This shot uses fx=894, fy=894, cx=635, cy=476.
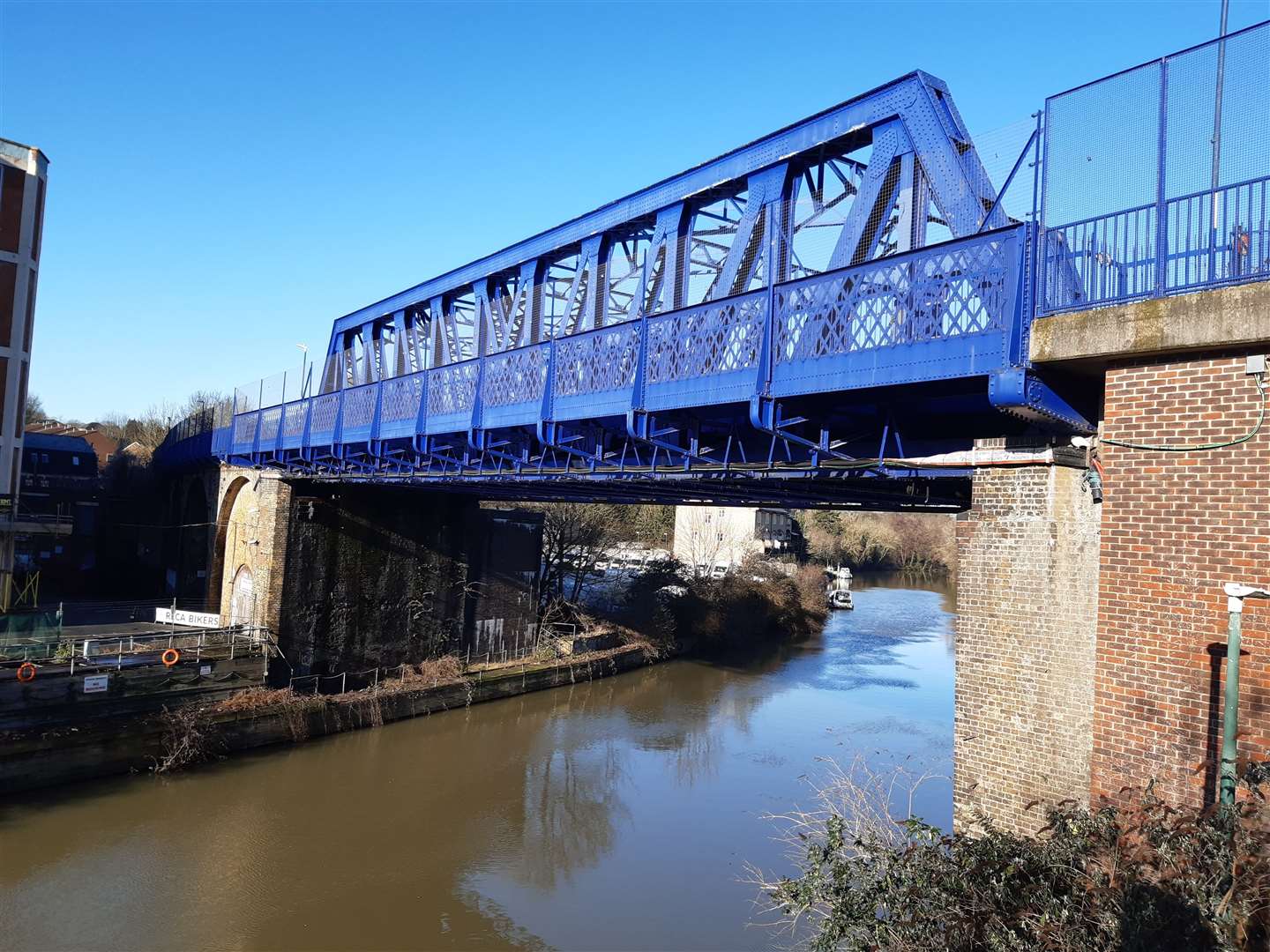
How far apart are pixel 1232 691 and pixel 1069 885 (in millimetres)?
1522

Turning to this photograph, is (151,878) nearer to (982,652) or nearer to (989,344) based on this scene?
(982,652)

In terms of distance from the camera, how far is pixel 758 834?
14.2m

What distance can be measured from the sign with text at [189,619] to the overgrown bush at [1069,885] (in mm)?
18366

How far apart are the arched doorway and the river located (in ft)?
14.8

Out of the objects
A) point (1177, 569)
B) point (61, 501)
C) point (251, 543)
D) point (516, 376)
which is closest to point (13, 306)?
point (251, 543)

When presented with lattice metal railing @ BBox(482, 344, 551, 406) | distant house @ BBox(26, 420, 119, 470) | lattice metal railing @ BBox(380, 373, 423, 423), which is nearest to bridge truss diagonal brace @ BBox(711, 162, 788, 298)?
lattice metal railing @ BBox(482, 344, 551, 406)

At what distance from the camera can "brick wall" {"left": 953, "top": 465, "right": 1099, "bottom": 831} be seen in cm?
647

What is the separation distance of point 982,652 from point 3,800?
1557cm

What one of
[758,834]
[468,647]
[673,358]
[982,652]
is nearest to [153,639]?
[468,647]

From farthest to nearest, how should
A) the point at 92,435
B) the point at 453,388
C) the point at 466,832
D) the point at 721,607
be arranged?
the point at 92,435 → the point at 721,607 → the point at 453,388 → the point at 466,832

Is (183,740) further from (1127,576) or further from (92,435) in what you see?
(92,435)

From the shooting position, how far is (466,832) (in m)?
14.9

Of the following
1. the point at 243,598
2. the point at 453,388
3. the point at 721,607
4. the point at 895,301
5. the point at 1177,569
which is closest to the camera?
the point at 1177,569

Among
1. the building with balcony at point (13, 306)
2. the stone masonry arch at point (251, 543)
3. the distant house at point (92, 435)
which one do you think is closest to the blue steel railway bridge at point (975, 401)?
the stone masonry arch at point (251, 543)
